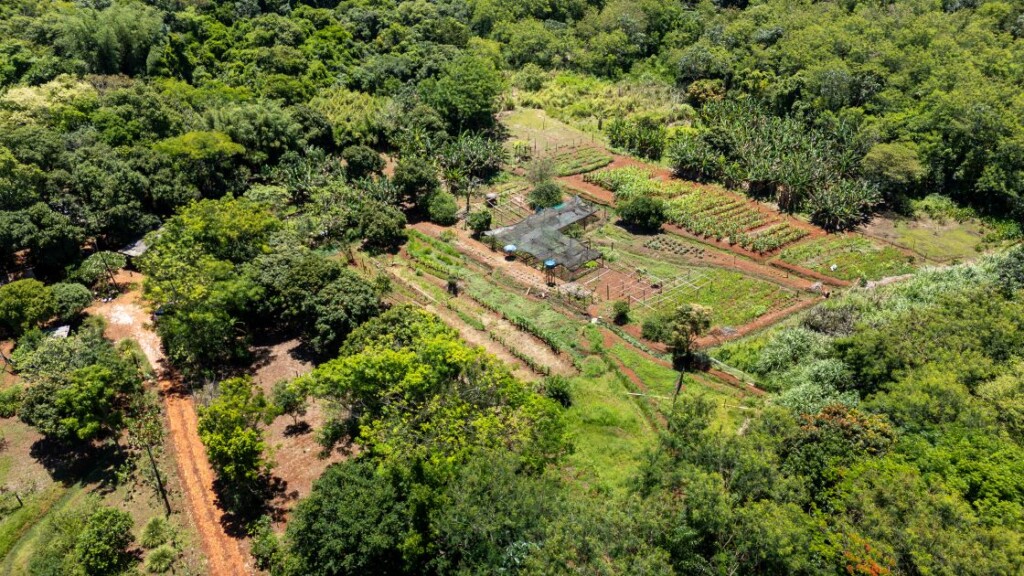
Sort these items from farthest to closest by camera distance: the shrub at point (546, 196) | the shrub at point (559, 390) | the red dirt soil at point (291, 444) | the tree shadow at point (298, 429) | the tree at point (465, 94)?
the tree at point (465, 94)
the shrub at point (546, 196)
the shrub at point (559, 390)
the tree shadow at point (298, 429)
the red dirt soil at point (291, 444)

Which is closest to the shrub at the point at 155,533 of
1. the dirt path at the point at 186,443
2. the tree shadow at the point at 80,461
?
the dirt path at the point at 186,443

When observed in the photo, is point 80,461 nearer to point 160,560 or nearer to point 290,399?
point 160,560

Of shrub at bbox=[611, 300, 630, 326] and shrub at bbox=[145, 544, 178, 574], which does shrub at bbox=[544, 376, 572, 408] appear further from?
shrub at bbox=[145, 544, 178, 574]

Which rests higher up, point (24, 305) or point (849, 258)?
point (849, 258)

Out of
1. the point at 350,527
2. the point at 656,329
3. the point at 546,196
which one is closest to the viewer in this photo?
the point at 350,527

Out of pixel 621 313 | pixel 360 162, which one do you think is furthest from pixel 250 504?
pixel 360 162

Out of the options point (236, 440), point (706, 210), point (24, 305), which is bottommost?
point (24, 305)

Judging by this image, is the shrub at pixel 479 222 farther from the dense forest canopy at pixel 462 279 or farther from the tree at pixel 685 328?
the tree at pixel 685 328

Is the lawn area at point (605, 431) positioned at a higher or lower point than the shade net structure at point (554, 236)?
lower
